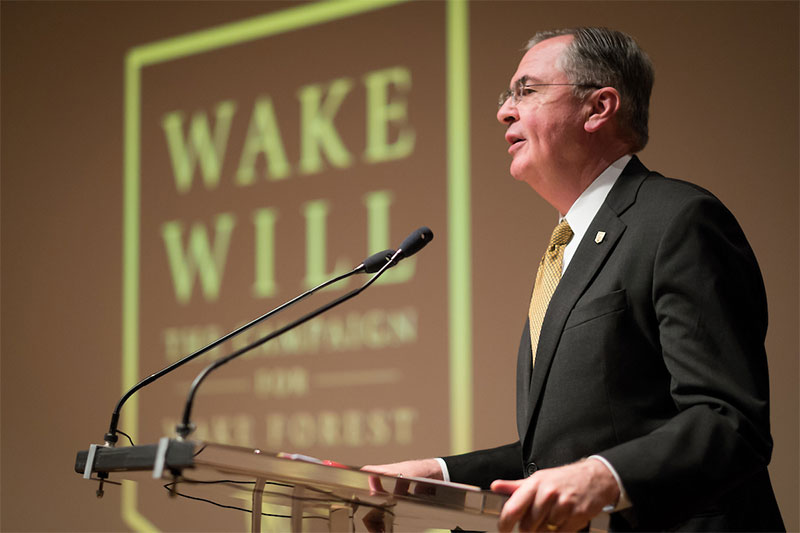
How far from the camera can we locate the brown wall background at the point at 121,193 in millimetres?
3002

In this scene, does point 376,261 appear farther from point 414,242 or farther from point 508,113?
point 508,113

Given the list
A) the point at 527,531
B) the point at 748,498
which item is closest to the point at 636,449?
the point at 527,531

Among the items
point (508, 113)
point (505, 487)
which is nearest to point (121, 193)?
point (508, 113)

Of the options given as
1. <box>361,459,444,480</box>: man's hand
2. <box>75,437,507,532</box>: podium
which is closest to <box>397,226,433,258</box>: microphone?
<box>361,459,444,480</box>: man's hand

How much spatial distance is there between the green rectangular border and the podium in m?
1.80

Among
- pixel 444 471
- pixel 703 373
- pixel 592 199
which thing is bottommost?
pixel 444 471

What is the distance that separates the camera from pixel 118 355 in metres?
4.37

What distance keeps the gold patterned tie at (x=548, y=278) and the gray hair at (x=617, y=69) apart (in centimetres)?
29

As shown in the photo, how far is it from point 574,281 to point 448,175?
179 centimetres

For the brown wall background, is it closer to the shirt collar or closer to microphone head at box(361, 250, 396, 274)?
the shirt collar

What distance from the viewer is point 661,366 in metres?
1.70

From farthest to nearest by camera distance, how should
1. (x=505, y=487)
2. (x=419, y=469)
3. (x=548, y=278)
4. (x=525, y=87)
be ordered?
(x=525, y=87)
(x=548, y=278)
(x=419, y=469)
(x=505, y=487)

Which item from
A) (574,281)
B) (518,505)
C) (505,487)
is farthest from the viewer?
(574,281)

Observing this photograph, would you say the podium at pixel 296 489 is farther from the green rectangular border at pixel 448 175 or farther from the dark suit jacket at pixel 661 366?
the green rectangular border at pixel 448 175
